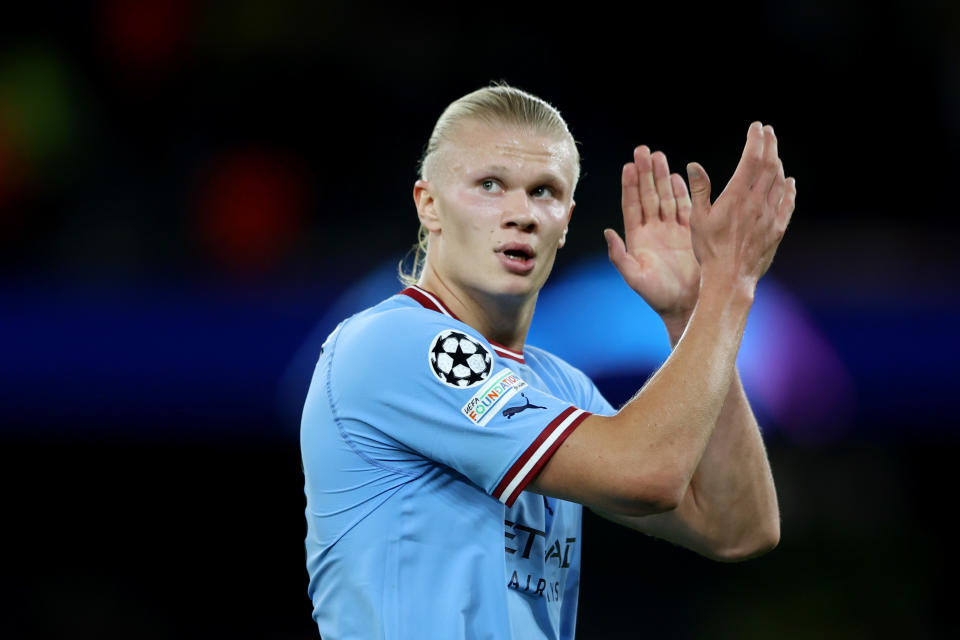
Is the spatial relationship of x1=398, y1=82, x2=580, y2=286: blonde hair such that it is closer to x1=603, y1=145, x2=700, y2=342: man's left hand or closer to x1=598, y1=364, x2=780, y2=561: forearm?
x1=603, y1=145, x2=700, y2=342: man's left hand

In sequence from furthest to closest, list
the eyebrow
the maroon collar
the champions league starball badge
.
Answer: the eyebrow, the maroon collar, the champions league starball badge

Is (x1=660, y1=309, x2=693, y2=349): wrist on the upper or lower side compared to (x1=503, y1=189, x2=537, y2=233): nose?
lower

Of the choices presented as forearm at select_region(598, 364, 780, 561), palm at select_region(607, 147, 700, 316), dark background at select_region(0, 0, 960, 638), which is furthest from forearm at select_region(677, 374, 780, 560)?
dark background at select_region(0, 0, 960, 638)

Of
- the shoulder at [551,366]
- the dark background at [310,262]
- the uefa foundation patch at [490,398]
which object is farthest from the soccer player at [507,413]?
the dark background at [310,262]

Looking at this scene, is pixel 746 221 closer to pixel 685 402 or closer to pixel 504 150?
pixel 685 402

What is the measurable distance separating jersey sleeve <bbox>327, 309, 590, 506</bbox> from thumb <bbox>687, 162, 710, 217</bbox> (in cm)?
67

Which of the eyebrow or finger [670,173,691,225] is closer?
the eyebrow

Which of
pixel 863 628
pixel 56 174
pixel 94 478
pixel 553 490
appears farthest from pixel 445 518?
pixel 56 174

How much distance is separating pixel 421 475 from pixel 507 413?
0.30 meters

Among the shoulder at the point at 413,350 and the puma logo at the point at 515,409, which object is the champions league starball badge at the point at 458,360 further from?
the puma logo at the point at 515,409

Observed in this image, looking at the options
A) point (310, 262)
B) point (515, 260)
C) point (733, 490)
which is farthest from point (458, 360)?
point (310, 262)

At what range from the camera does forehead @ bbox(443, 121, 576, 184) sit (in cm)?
316

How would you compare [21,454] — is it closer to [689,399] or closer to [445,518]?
[445,518]

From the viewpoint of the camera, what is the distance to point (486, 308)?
318 centimetres
